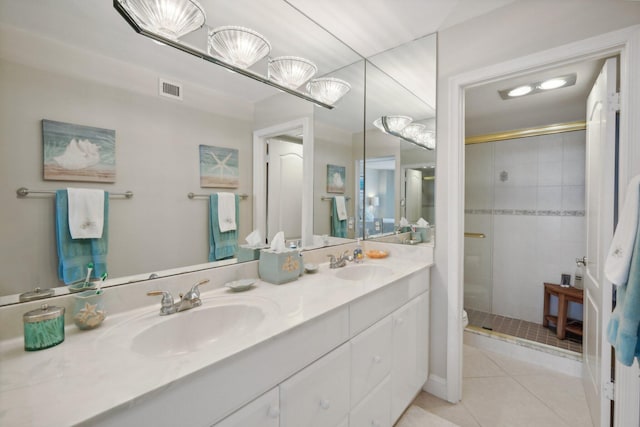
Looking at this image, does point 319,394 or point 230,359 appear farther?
point 319,394

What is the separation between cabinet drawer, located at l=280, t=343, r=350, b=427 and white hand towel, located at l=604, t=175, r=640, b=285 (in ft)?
3.33

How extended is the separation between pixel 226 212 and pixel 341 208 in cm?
99

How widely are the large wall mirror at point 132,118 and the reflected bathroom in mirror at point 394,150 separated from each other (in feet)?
2.34

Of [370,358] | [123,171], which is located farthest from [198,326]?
[370,358]

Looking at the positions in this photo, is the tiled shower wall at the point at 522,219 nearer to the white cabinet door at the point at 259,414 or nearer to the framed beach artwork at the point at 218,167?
the framed beach artwork at the point at 218,167

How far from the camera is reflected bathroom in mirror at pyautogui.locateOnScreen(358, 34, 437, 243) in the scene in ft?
6.89

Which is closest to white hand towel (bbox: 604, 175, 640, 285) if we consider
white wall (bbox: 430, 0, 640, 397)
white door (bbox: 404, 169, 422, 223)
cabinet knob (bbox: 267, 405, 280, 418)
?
white wall (bbox: 430, 0, 640, 397)

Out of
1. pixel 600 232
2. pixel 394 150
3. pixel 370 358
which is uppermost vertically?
pixel 394 150

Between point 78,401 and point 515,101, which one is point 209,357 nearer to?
point 78,401

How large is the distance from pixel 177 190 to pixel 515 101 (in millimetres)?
2789

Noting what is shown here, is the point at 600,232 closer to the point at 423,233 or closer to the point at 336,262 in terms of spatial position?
the point at 423,233

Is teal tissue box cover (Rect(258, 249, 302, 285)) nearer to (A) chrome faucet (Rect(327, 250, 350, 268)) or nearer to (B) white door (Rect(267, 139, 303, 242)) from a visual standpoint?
(B) white door (Rect(267, 139, 303, 242))

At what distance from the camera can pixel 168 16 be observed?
1161mm

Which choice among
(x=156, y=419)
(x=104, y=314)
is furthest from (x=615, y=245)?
(x=104, y=314)
